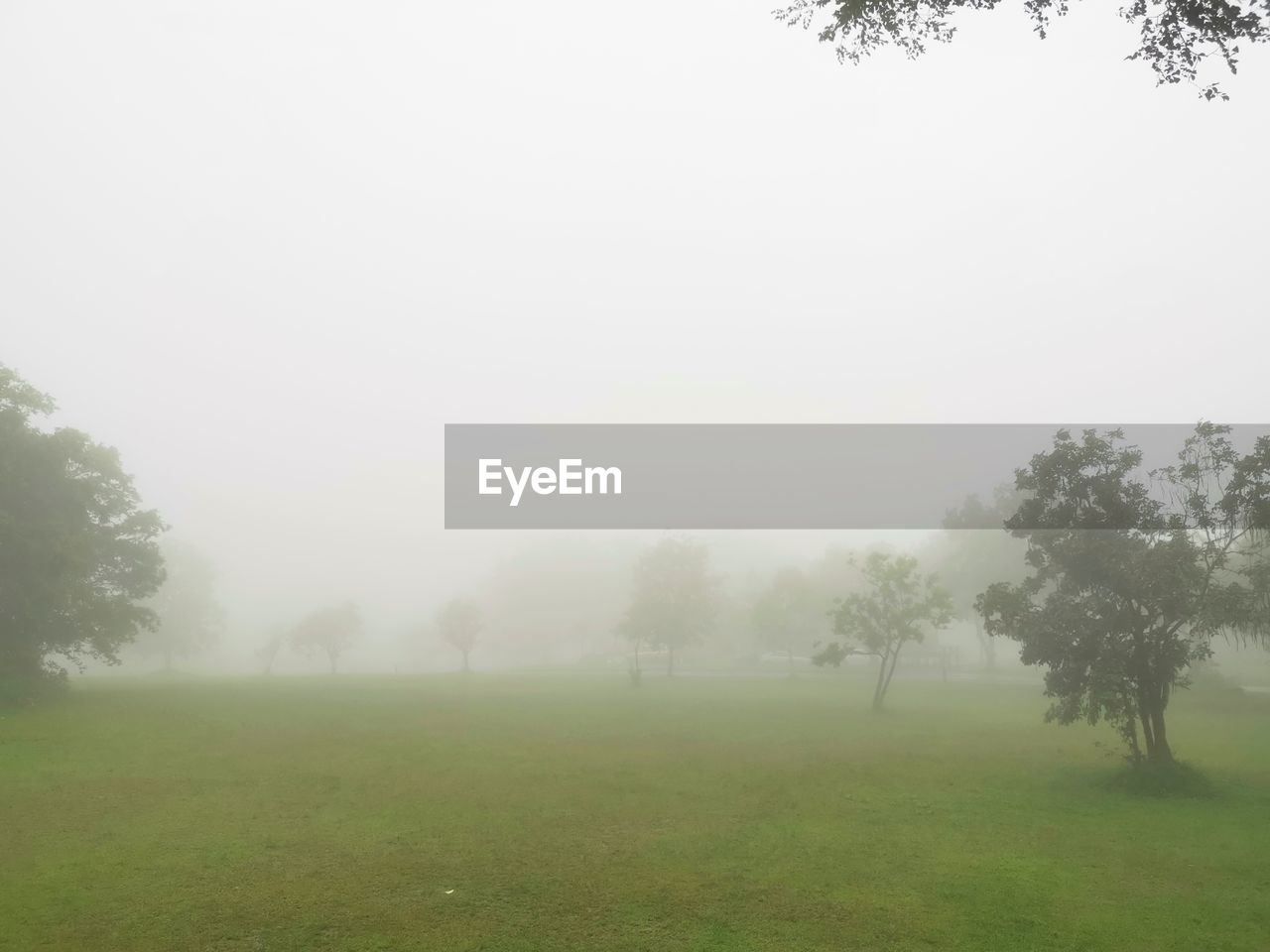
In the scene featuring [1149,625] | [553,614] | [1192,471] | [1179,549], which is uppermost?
[1192,471]

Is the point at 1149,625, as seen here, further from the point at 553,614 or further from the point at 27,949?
the point at 553,614

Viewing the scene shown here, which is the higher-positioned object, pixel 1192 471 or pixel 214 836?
pixel 1192 471

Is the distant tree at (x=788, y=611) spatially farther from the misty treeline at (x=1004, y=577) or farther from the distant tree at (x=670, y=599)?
the distant tree at (x=670, y=599)

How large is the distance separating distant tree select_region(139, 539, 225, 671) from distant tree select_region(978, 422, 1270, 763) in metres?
92.3

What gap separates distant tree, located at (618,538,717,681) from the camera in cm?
7294

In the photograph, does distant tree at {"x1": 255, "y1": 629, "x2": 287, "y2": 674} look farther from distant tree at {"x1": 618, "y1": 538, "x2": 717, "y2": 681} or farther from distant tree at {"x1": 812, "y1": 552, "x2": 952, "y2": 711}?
distant tree at {"x1": 812, "y1": 552, "x2": 952, "y2": 711}

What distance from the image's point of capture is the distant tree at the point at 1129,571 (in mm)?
22906

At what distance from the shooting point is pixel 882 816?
21.2m

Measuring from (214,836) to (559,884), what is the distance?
9361 mm

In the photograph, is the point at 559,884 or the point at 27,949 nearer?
the point at 27,949

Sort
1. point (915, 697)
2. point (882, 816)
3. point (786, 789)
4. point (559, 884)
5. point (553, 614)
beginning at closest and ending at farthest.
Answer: point (559, 884) → point (882, 816) → point (786, 789) → point (915, 697) → point (553, 614)

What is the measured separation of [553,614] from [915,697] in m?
76.9


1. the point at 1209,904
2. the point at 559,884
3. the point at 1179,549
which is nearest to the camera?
the point at 1209,904

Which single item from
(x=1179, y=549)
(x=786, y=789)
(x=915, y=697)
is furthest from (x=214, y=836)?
(x=915, y=697)
